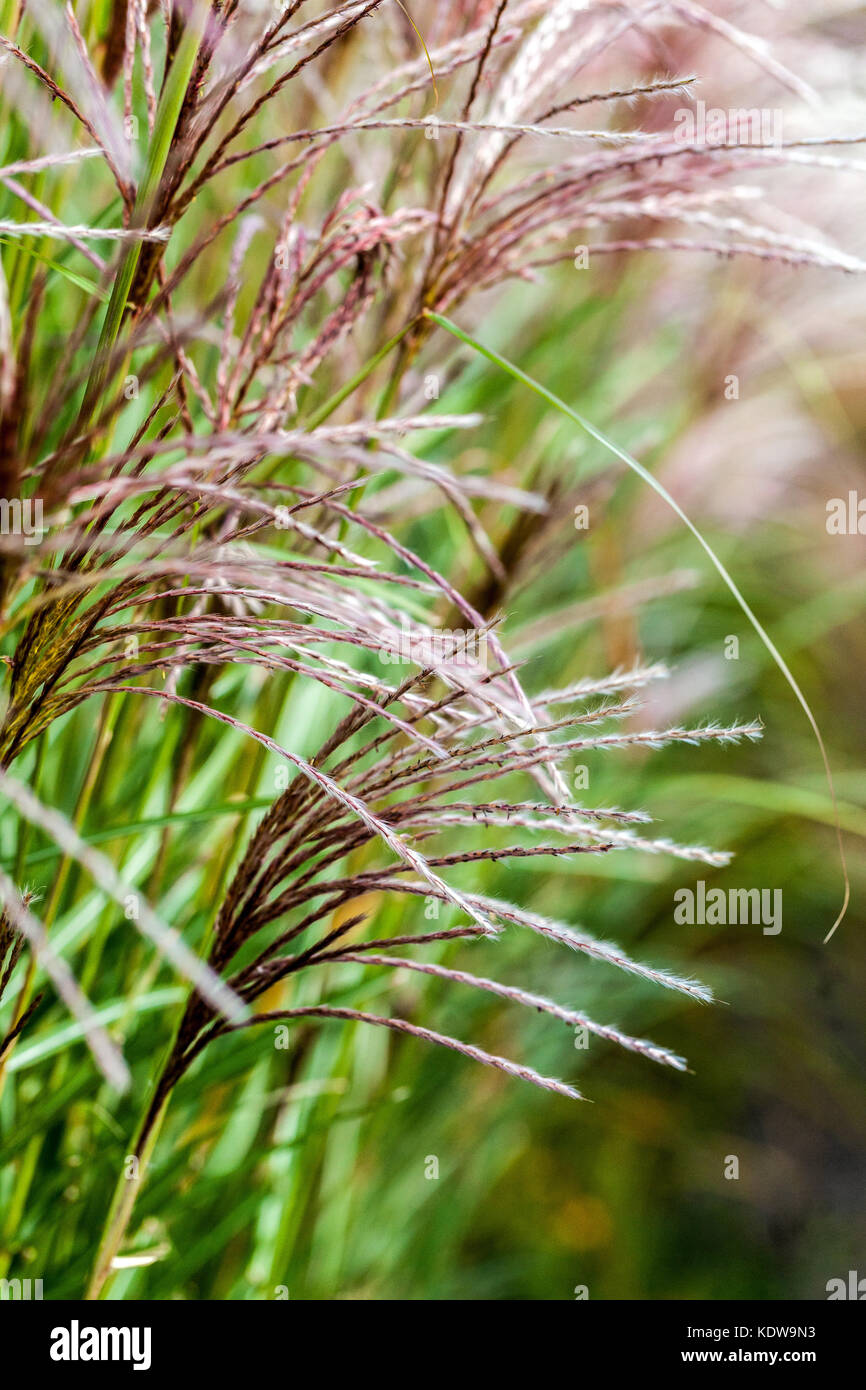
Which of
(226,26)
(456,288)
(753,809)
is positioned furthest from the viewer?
(753,809)

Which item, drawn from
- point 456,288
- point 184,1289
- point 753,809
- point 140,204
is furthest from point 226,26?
point 753,809

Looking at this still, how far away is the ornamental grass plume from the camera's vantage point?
0.32 metres

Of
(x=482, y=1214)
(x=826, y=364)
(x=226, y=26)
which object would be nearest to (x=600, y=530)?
(x=826, y=364)

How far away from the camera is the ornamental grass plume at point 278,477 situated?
322 millimetres

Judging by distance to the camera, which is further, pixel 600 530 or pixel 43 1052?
pixel 600 530

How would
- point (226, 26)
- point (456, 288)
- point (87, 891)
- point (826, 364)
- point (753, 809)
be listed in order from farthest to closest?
point (753, 809) → point (826, 364) → point (87, 891) → point (456, 288) → point (226, 26)

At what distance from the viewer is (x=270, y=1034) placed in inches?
24.2

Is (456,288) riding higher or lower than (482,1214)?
higher

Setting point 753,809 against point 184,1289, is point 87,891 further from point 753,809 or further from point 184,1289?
point 753,809

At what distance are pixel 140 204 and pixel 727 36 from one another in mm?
447

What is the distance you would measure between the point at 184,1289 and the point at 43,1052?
10.3 inches

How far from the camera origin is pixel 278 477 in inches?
24.6

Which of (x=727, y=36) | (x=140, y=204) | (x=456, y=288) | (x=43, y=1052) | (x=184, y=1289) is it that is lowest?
(x=184, y=1289)
